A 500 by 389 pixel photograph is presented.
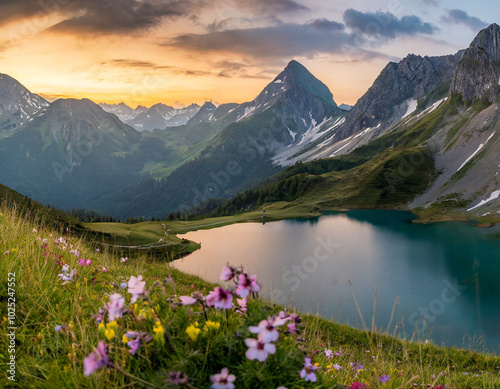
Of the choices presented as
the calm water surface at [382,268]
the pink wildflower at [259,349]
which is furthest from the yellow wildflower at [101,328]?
the calm water surface at [382,268]

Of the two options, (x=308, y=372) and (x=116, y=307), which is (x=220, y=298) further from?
(x=308, y=372)

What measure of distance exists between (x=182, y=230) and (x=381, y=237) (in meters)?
64.4

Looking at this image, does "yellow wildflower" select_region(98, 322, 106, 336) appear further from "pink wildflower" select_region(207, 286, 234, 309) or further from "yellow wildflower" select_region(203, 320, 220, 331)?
"pink wildflower" select_region(207, 286, 234, 309)

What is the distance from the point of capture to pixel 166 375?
258cm

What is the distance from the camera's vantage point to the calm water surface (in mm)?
43219

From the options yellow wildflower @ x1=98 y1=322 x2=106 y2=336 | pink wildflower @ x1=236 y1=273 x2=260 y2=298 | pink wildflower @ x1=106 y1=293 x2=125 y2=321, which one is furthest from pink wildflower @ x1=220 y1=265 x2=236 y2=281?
yellow wildflower @ x1=98 y1=322 x2=106 y2=336

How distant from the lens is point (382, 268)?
68.2m

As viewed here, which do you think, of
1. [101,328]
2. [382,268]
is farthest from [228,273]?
[382,268]

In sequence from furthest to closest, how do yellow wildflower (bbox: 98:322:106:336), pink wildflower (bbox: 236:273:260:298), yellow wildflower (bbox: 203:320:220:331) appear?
yellow wildflower (bbox: 98:322:106:336) < yellow wildflower (bbox: 203:320:220:331) < pink wildflower (bbox: 236:273:260:298)

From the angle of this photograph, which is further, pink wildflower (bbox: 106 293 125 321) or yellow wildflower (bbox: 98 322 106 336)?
yellow wildflower (bbox: 98 322 106 336)

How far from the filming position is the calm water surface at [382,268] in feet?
142

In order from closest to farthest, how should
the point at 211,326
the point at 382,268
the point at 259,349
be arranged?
the point at 259,349 → the point at 211,326 → the point at 382,268

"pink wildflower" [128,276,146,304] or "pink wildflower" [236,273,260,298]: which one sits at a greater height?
"pink wildflower" [236,273,260,298]

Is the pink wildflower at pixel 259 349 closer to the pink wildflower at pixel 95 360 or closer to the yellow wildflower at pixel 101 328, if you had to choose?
the pink wildflower at pixel 95 360
